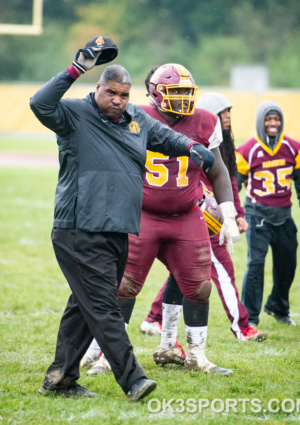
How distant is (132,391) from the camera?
4.29 metres

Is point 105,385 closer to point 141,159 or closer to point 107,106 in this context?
point 141,159

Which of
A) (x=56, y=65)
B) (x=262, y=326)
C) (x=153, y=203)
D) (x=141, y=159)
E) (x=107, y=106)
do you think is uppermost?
(x=56, y=65)

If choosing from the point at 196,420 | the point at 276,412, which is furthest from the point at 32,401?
the point at 276,412

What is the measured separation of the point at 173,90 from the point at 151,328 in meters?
2.37

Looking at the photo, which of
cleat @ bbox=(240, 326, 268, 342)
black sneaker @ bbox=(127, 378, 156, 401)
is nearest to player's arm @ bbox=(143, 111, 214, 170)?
black sneaker @ bbox=(127, 378, 156, 401)

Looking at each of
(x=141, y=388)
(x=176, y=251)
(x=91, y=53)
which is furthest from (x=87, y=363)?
(x=91, y=53)

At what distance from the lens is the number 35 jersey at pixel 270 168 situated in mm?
7133

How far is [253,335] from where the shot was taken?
20.5 ft

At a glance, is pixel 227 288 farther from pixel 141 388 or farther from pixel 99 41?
pixel 99 41

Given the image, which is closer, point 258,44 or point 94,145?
point 94,145

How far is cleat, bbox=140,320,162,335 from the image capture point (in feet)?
21.5

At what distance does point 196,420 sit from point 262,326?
3007 millimetres

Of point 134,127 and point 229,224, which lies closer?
point 134,127

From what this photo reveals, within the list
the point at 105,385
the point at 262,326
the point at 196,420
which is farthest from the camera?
the point at 262,326
